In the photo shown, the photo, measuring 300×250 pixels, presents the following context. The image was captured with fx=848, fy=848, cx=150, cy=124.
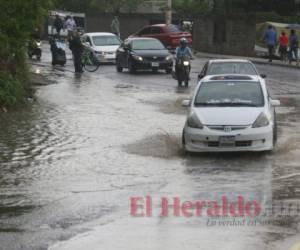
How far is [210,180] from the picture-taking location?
1373cm

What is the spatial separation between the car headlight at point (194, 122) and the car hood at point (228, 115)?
6 centimetres

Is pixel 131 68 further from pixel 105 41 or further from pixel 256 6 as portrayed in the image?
pixel 256 6

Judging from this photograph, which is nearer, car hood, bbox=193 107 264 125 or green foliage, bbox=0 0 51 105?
Result: car hood, bbox=193 107 264 125

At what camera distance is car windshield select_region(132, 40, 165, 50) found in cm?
3709

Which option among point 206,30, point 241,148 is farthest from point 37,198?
point 206,30

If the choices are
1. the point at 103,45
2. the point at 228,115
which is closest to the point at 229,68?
the point at 228,115

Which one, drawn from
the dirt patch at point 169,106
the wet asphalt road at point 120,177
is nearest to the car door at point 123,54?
the wet asphalt road at point 120,177

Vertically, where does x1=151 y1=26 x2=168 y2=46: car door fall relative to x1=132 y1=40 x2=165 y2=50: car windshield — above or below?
below

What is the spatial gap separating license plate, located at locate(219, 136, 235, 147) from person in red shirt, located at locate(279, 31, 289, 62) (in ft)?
90.1

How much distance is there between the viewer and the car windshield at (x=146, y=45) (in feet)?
122

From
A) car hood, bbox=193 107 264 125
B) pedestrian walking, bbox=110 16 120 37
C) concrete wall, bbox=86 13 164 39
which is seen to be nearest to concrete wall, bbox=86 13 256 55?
Result: pedestrian walking, bbox=110 16 120 37

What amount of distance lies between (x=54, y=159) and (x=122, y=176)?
7.35ft

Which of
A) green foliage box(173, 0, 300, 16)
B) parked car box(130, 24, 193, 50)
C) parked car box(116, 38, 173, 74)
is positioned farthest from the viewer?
green foliage box(173, 0, 300, 16)

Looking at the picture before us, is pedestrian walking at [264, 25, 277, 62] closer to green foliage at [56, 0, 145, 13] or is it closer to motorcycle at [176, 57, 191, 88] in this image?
motorcycle at [176, 57, 191, 88]
